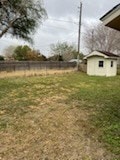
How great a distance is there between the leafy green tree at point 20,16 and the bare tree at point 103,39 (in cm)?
2043

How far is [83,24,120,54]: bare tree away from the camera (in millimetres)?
38375

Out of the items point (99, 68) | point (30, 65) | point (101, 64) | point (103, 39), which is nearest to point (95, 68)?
point (99, 68)

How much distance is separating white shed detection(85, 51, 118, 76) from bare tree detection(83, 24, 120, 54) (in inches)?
574

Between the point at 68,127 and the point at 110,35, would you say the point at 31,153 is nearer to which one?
the point at 68,127

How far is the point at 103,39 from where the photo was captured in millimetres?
39438

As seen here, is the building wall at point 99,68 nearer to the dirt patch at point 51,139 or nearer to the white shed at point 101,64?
the white shed at point 101,64

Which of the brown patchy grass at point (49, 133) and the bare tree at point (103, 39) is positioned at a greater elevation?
the bare tree at point (103, 39)

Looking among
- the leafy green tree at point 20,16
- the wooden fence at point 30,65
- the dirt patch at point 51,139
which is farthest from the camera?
the wooden fence at point 30,65

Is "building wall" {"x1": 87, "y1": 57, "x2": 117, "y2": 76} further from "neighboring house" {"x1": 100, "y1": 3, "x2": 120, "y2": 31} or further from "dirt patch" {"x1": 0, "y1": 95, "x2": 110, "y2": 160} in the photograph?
"neighboring house" {"x1": 100, "y1": 3, "x2": 120, "y2": 31}

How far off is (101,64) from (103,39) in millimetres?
16579

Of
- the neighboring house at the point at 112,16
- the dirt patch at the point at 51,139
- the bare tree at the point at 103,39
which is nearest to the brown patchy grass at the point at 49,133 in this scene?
the dirt patch at the point at 51,139

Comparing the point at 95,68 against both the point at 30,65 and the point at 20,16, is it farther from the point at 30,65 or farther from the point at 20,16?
the point at 20,16

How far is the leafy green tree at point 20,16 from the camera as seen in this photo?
1755 centimetres

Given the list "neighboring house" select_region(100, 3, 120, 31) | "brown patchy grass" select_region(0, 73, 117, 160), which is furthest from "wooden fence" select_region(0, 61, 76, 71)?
"neighboring house" select_region(100, 3, 120, 31)
